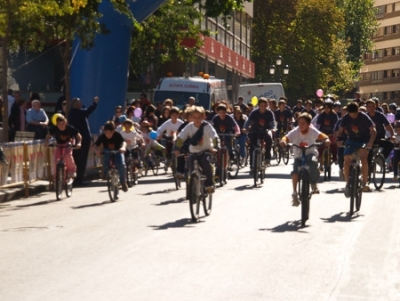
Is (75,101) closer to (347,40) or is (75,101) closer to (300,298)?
(300,298)

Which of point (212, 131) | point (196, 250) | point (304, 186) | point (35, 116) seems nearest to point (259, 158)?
point (35, 116)

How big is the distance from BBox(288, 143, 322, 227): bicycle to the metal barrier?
21.7 ft

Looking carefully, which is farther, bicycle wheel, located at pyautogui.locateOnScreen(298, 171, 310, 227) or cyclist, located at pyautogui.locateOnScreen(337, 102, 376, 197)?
cyclist, located at pyautogui.locateOnScreen(337, 102, 376, 197)

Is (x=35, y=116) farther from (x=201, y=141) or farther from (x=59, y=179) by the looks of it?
(x=201, y=141)

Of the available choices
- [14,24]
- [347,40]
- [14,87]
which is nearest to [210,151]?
[14,24]

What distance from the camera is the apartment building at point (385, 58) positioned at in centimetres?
14075

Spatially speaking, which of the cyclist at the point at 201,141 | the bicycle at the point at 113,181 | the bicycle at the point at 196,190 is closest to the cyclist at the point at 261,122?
the bicycle at the point at 113,181

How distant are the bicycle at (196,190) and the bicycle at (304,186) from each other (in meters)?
1.38

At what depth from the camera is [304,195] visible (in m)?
17.6

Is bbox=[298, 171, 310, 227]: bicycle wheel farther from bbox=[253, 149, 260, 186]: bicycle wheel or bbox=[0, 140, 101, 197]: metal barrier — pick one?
bbox=[253, 149, 260, 186]: bicycle wheel

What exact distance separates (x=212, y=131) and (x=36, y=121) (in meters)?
12.1

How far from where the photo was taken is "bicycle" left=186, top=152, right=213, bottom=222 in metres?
17.8

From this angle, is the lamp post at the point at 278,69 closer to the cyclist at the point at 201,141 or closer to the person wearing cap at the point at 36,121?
the person wearing cap at the point at 36,121

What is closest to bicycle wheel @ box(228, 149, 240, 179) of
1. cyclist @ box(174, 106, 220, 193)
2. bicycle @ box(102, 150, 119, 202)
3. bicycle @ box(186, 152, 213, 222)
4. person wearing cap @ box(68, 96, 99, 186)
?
person wearing cap @ box(68, 96, 99, 186)
